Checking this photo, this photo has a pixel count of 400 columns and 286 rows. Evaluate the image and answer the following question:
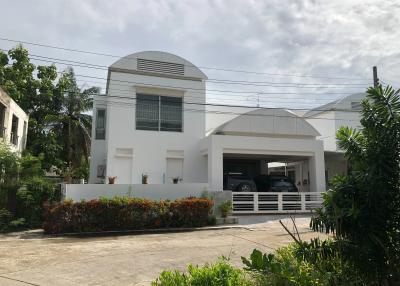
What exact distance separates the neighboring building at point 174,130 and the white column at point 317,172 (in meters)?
0.05

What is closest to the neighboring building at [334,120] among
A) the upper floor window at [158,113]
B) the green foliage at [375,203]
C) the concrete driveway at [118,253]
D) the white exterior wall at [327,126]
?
the white exterior wall at [327,126]

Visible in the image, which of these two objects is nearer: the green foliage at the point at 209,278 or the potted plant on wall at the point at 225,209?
the green foliage at the point at 209,278

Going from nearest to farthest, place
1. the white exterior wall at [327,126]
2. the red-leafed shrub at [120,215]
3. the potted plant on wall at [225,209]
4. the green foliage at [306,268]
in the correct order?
the green foliage at [306,268]
the red-leafed shrub at [120,215]
the potted plant on wall at [225,209]
the white exterior wall at [327,126]

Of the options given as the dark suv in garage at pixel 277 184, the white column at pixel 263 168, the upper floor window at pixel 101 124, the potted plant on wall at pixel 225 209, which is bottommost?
the potted plant on wall at pixel 225 209

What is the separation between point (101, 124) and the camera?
80.1 feet

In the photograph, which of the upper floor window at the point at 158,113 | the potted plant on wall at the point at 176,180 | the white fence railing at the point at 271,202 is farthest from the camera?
the upper floor window at the point at 158,113

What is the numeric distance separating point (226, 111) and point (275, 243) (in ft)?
52.3

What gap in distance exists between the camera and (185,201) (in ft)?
52.3

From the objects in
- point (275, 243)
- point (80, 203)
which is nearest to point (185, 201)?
point (80, 203)

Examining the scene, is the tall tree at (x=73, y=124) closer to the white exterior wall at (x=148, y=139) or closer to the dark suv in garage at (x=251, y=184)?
the white exterior wall at (x=148, y=139)

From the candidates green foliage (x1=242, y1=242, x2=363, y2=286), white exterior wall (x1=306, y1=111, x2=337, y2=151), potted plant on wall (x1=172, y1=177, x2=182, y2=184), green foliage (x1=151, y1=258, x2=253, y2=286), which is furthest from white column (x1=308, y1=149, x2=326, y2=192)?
green foliage (x1=151, y1=258, x2=253, y2=286)

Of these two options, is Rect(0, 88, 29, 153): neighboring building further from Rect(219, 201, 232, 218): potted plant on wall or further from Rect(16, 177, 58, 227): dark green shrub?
Rect(219, 201, 232, 218): potted plant on wall

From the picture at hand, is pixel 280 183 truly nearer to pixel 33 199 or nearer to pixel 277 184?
pixel 277 184

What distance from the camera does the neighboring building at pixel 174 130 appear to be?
20.9 m
